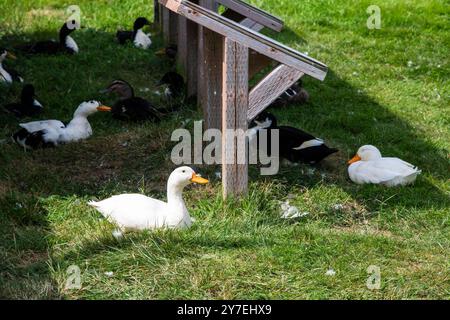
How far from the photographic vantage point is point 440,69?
10.7 metres

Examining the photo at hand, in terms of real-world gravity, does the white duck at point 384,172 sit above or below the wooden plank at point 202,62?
below

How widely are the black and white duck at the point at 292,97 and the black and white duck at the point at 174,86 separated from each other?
3.45 ft

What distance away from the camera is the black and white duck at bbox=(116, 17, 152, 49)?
11.2 metres

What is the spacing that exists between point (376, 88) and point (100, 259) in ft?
19.1

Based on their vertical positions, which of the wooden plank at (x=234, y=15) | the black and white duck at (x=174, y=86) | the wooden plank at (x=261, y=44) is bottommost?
the black and white duck at (x=174, y=86)

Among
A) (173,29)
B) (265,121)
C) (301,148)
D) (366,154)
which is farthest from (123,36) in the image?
(366,154)

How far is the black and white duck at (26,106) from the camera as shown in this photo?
343 inches

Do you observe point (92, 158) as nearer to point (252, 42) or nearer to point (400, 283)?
point (252, 42)

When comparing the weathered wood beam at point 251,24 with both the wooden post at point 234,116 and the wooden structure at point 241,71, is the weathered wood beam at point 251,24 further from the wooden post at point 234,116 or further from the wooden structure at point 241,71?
the wooden post at point 234,116

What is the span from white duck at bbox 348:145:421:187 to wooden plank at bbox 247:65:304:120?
1.30 metres

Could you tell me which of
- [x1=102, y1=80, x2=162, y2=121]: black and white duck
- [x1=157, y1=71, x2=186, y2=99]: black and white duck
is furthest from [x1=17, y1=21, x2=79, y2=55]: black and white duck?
[x1=102, y1=80, x2=162, y2=121]: black and white duck

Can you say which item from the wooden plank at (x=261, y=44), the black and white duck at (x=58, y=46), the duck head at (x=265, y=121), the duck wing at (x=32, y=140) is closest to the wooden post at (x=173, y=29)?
the black and white duck at (x=58, y=46)

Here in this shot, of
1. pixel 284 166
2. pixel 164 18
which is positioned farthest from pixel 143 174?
pixel 164 18

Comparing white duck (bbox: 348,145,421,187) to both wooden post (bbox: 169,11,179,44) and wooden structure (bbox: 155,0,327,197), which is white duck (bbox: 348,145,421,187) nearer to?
wooden structure (bbox: 155,0,327,197)
